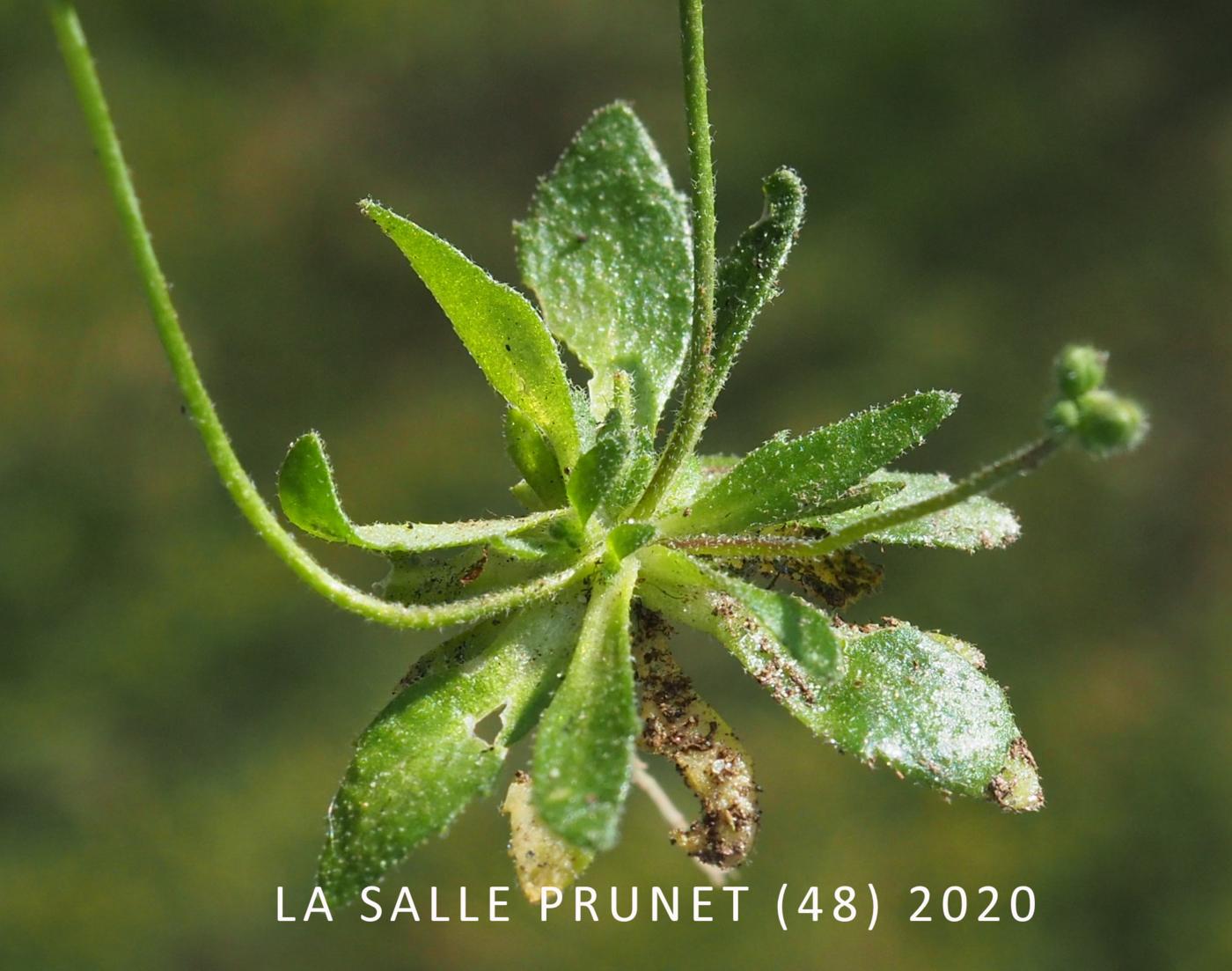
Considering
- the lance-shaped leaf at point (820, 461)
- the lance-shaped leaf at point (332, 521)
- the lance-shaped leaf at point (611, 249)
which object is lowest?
the lance-shaped leaf at point (332, 521)

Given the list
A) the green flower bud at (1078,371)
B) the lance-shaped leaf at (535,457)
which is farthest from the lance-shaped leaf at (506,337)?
the green flower bud at (1078,371)

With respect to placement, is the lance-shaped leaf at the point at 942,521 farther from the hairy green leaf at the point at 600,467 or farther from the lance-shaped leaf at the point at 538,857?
the lance-shaped leaf at the point at 538,857

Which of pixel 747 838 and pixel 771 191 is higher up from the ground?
pixel 771 191

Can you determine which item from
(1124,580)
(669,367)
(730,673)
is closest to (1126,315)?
(1124,580)

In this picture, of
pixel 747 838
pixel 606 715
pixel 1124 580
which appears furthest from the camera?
pixel 1124 580

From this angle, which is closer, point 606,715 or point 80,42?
point 80,42

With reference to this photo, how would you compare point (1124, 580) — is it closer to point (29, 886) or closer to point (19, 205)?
point (29, 886)

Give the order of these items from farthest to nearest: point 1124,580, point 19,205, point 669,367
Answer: point 19,205
point 1124,580
point 669,367
